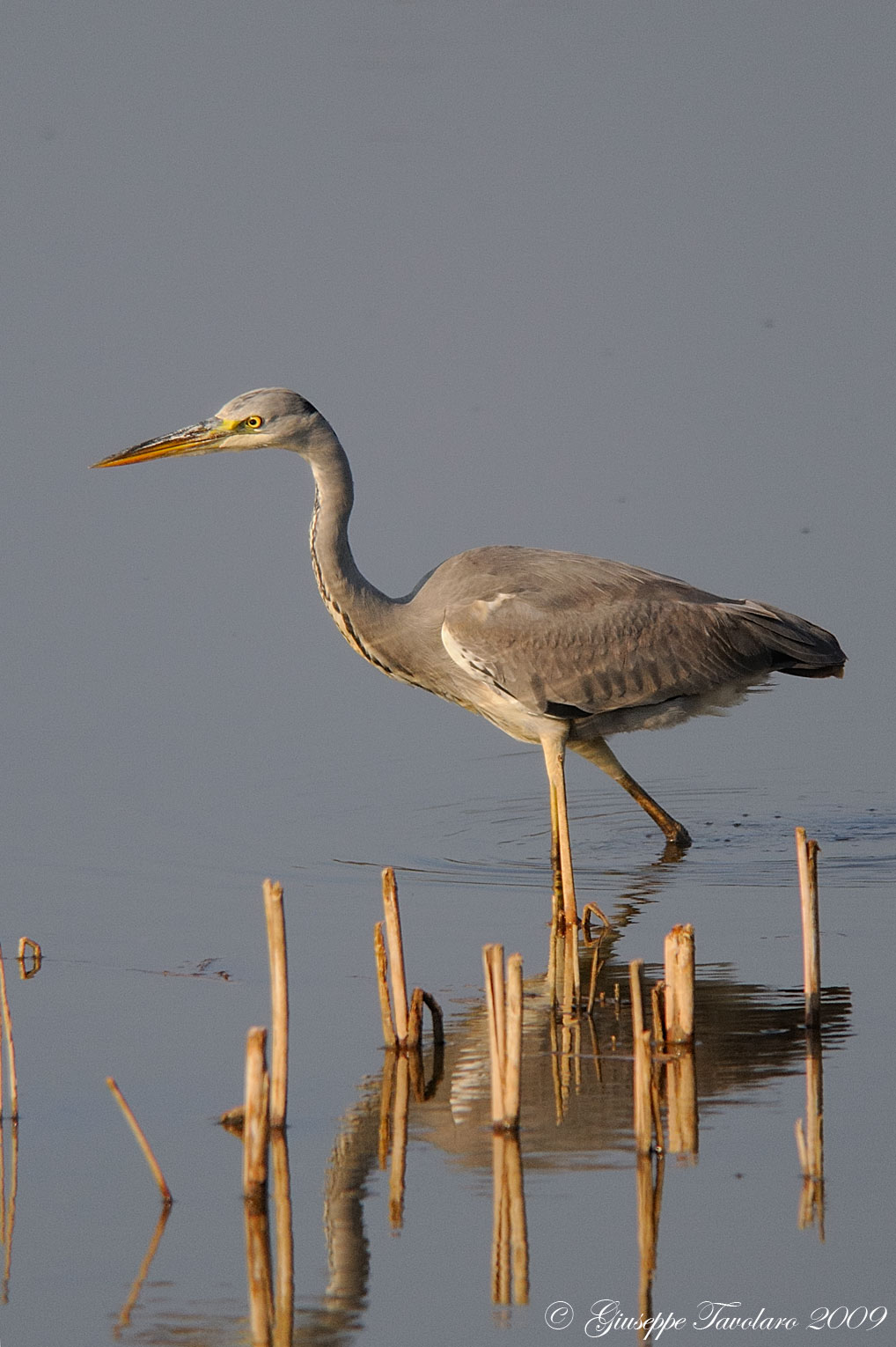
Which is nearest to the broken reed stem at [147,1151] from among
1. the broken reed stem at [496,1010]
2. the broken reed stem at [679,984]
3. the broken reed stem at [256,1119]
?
the broken reed stem at [256,1119]

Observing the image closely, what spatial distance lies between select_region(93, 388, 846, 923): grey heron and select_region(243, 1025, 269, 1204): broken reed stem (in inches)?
155

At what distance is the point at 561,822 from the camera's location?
839 cm

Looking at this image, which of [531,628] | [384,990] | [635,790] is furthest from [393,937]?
[635,790]

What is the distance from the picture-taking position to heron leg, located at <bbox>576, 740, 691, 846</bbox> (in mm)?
9812

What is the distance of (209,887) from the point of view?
8930 mm

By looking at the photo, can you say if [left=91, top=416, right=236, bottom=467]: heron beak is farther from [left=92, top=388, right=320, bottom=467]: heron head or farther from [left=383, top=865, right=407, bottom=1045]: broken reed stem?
[left=383, top=865, right=407, bottom=1045]: broken reed stem

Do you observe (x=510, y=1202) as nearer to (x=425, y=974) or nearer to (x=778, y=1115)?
(x=778, y=1115)

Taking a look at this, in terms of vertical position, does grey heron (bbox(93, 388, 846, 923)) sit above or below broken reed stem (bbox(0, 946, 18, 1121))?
above

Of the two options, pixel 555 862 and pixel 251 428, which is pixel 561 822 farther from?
pixel 251 428

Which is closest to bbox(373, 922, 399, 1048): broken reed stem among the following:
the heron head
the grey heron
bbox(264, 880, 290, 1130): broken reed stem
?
bbox(264, 880, 290, 1130): broken reed stem

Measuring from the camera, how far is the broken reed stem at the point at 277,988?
5.16 meters

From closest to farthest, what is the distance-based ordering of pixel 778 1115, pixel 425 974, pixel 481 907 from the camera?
1. pixel 778 1115
2. pixel 425 974
3. pixel 481 907

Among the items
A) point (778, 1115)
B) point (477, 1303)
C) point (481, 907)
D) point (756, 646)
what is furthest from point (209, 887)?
point (477, 1303)

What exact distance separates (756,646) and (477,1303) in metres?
5.23
